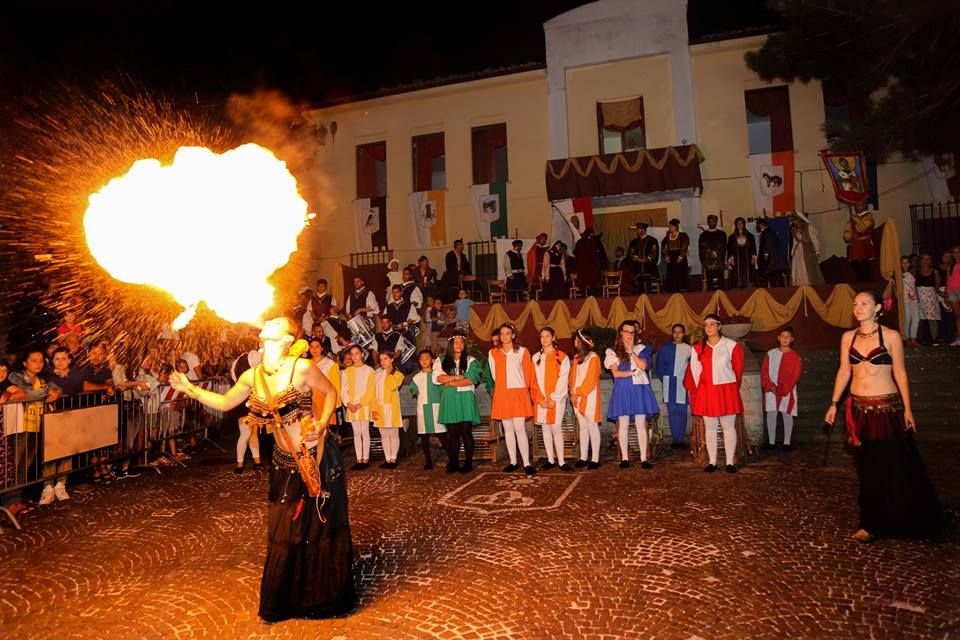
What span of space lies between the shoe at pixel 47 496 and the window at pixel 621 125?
1754 cm

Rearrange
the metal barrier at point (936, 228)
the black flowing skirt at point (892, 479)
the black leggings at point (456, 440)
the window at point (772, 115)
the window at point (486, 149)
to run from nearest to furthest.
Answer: the black flowing skirt at point (892, 479) → the black leggings at point (456, 440) → the metal barrier at point (936, 228) → the window at point (772, 115) → the window at point (486, 149)

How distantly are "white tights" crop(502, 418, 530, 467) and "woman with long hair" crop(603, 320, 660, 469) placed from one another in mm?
1265

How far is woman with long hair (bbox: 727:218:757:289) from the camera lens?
15.3 meters

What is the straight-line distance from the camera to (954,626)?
371 centimetres

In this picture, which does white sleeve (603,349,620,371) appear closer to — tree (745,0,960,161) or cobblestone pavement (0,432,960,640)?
cobblestone pavement (0,432,960,640)

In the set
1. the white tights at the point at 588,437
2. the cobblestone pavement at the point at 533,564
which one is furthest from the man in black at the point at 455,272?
the cobblestone pavement at the point at 533,564

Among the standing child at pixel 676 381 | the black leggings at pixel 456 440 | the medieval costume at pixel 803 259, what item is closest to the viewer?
the black leggings at pixel 456 440

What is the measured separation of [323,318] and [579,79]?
11.8 meters

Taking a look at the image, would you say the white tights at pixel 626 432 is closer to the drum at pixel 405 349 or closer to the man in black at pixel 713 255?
the drum at pixel 405 349

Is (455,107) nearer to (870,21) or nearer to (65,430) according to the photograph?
(870,21)

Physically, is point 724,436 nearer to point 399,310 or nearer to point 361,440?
point 361,440

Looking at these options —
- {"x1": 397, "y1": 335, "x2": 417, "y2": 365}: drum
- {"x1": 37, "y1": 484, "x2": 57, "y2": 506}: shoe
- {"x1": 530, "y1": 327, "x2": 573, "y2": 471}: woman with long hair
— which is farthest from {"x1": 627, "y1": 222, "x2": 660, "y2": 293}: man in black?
{"x1": 37, "y1": 484, "x2": 57, "y2": 506}: shoe

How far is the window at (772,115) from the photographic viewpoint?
→ 18969 millimetres

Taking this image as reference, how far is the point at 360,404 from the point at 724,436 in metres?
5.52
